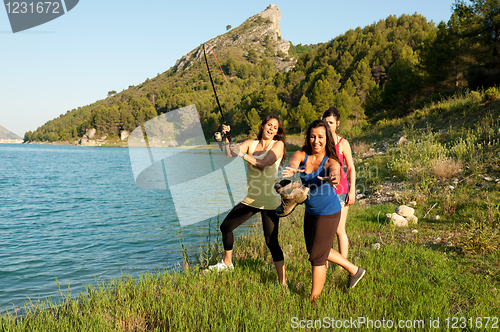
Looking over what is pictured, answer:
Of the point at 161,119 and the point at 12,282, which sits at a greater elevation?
the point at 161,119

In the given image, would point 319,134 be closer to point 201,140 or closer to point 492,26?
point 201,140

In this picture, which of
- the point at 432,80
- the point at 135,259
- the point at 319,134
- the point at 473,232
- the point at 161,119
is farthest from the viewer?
the point at 432,80

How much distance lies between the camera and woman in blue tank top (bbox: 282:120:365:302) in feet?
10.5

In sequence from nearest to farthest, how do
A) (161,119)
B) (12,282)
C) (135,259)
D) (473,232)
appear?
1. (473,232)
2. (12,282)
3. (135,259)
4. (161,119)

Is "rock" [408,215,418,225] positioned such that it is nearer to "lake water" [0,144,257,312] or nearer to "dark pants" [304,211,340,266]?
"dark pants" [304,211,340,266]

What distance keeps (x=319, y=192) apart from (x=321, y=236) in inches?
18.6

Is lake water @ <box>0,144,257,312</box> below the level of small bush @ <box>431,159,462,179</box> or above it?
above

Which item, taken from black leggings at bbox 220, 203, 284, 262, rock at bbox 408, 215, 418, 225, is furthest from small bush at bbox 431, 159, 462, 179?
black leggings at bbox 220, 203, 284, 262

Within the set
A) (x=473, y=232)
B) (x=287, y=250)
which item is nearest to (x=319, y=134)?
(x=287, y=250)

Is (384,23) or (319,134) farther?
(384,23)

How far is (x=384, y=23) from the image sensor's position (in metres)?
88.8

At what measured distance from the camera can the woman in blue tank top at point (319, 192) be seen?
321 cm

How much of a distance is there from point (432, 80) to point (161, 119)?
25.2m

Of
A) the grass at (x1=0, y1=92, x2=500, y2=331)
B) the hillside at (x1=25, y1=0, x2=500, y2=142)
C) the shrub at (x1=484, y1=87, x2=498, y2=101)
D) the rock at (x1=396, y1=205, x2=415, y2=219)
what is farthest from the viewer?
the hillside at (x1=25, y1=0, x2=500, y2=142)
